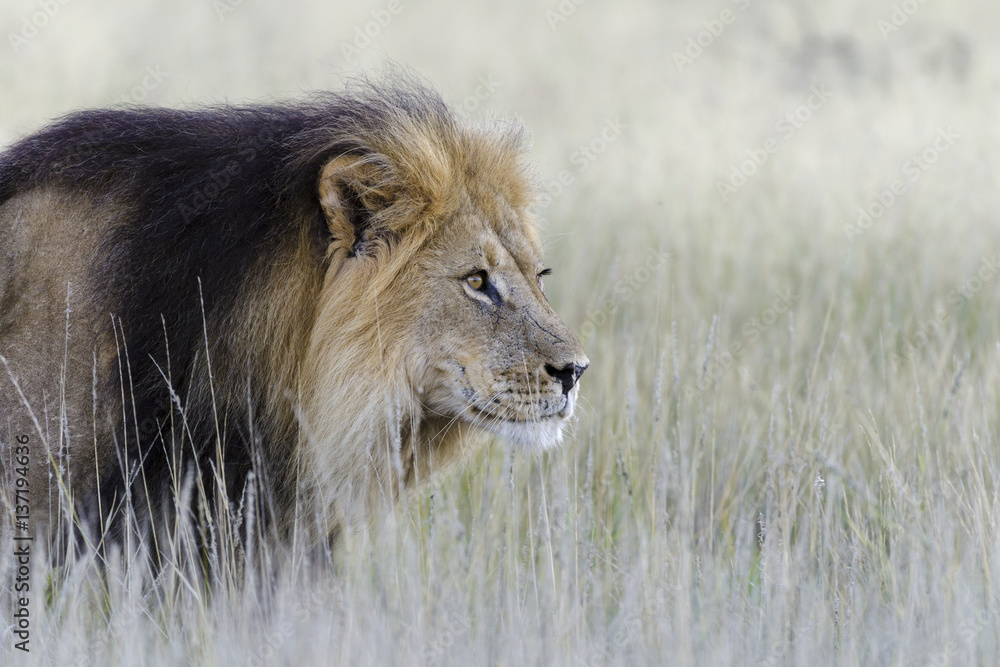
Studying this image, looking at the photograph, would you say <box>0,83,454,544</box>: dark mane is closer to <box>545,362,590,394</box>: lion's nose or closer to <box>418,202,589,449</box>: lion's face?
<box>418,202,589,449</box>: lion's face

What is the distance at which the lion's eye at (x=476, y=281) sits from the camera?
3791 mm

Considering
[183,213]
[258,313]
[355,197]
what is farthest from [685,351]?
[183,213]

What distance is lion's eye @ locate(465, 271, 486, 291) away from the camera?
379 cm

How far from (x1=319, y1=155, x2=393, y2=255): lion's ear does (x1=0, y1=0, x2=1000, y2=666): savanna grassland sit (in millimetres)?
965

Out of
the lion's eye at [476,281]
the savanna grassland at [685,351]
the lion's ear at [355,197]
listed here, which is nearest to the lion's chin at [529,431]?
the savanna grassland at [685,351]

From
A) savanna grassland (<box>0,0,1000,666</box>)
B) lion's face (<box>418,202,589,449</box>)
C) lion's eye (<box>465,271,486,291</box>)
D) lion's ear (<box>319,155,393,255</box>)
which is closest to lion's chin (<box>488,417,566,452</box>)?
lion's face (<box>418,202,589,449</box>)

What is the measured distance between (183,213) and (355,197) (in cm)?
60

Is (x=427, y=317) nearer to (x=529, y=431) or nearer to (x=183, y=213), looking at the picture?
(x=529, y=431)

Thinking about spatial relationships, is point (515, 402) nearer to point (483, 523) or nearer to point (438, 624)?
point (483, 523)

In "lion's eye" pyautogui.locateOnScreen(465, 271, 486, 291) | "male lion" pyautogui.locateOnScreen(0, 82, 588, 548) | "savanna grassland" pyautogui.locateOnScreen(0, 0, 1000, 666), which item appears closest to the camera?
"savanna grassland" pyautogui.locateOnScreen(0, 0, 1000, 666)

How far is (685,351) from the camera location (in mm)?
6777

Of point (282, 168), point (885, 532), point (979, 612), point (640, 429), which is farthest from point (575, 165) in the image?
point (979, 612)

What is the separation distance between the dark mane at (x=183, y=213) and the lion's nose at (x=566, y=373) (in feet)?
3.01

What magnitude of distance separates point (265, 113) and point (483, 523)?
5.70 ft
